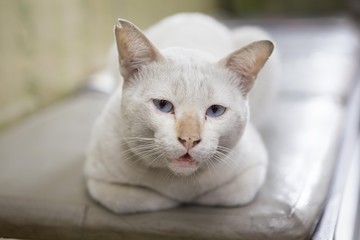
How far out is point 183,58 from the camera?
37.8 inches

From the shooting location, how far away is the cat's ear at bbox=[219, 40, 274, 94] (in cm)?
95

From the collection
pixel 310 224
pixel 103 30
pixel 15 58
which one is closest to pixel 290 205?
pixel 310 224

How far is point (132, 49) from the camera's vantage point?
3.07 feet

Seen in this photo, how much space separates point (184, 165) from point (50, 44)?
3.37 feet

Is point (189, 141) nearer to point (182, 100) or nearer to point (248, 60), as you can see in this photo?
point (182, 100)

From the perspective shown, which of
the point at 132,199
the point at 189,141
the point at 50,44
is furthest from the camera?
the point at 50,44

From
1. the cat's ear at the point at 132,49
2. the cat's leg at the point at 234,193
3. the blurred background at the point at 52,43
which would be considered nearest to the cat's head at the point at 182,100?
the cat's ear at the point at 132,49

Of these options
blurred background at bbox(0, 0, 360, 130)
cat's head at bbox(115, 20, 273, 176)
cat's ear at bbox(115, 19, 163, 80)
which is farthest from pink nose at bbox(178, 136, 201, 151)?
blurred background at bbox(0, 0, 360, 130)

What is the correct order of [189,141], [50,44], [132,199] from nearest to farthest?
[189,141]
[132,199]
[50,44]

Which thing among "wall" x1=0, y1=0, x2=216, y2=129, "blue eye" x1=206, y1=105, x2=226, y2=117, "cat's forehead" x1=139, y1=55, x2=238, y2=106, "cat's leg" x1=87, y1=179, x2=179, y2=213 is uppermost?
"wall" x1=0, y1=0, x2=216, y2=129

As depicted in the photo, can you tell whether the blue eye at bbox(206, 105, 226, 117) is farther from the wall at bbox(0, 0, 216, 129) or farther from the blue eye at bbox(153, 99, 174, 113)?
the wall at bbox(0, 0, 216, 129)

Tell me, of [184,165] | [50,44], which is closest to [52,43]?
[50,44]

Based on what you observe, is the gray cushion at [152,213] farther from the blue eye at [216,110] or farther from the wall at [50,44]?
the blue eye at [216,110]

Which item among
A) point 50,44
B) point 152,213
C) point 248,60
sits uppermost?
point 50,44
